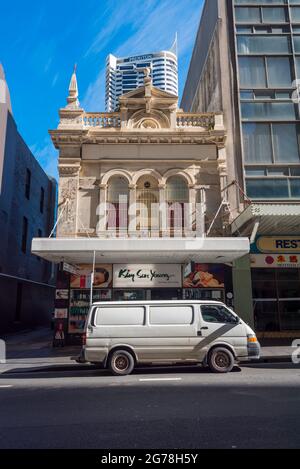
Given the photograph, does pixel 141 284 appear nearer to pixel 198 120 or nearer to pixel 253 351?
pixel 253 351

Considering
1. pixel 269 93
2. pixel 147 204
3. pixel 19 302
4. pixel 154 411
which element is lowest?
pixel 154 411

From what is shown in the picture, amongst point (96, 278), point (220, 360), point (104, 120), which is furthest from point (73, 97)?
point (220, 360)

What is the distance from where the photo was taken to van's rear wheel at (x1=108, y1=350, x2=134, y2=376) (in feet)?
32.3

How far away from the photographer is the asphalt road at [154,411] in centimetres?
488

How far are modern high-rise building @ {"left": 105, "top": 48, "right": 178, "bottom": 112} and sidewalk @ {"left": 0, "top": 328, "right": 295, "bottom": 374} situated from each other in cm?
11072

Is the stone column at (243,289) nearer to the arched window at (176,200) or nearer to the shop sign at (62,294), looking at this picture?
the arched window at (176,200)

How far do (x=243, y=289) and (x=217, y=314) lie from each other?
605cm

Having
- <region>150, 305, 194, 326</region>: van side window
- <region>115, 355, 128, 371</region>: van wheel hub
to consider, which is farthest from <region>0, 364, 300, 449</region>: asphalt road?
<region>150, 305, 194, 326</region>: van side window

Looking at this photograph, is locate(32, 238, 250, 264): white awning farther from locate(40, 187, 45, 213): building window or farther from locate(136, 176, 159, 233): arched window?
locate(40, 187, 45, 213): building window

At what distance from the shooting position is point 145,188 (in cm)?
1739

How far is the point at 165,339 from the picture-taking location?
10.1 metres

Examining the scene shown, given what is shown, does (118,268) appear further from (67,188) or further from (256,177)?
(256,177)
